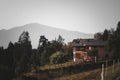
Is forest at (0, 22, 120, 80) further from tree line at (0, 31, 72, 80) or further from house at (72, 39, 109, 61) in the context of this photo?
house at (72, 39, 109, 61)

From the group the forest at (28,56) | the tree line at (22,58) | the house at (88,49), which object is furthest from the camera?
the house at (88,49)

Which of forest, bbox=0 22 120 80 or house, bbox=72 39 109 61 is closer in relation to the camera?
forest, bbox=0 22 120 80

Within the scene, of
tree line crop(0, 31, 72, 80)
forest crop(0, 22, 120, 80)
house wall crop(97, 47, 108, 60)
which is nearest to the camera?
forest crop(0, 22, 120, 80)

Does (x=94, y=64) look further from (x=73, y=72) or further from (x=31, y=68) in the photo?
(x=31, y=68)

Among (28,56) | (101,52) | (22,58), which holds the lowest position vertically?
(22,58)

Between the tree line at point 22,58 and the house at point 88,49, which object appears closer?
the tree line at point 22,58

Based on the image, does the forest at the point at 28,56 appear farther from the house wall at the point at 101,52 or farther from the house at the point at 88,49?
the house wall at the point at 101,52

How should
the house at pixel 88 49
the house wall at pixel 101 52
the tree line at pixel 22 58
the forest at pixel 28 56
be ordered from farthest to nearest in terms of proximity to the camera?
the house wall at pixel 101 52 < the house at pixel 88 49 < the tree line at pixel 22 58 < the forest at pixel 28 56

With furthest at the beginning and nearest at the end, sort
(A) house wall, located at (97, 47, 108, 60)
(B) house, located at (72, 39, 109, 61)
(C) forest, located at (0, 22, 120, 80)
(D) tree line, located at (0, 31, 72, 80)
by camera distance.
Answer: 1. (A) house wall, located at (97, 47, 108, 60)
2. (B) house, located at (72, 39, 109, 61)
3. (D) tree line, located at (0, 31, 72, 80)
4. (C) forest, located at (0, 22, 120, 80)

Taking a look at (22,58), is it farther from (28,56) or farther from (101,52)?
(101,52)

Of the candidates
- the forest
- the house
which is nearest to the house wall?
the house

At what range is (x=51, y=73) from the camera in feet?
182

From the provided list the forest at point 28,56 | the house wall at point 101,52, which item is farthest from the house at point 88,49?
the forest at point 28,56

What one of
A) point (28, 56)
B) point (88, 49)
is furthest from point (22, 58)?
point (88, 49)
